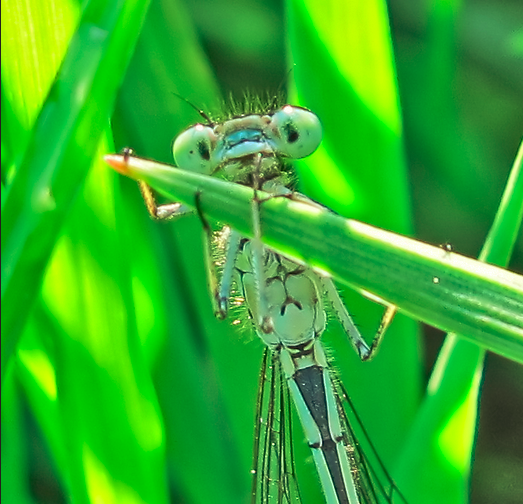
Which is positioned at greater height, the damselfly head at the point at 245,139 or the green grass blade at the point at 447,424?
the damselfly head at the point at 245,139

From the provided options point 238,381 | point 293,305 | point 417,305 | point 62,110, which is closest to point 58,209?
point 62,110

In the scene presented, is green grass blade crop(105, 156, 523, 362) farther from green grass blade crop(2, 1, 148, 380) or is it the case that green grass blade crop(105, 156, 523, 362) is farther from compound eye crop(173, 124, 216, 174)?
compound eye crop(173, 124, 216, 174)

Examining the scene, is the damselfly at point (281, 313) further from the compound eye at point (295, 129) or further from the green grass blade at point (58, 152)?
the green grass blade at point (58, 152)

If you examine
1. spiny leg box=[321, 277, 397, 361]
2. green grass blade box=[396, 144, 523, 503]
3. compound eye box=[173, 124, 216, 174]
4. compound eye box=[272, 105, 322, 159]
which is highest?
compound eye box=[272, 105, 322, 159]

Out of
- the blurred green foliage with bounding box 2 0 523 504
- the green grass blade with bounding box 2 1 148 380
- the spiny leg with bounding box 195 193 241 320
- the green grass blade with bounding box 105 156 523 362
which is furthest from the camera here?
the spiny leg with bounding box 195 193 241 320

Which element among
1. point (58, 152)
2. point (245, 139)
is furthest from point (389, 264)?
point (245, 139)

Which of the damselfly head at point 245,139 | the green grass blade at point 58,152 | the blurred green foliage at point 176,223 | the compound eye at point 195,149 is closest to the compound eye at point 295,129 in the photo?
the damselfly head at point 245,139

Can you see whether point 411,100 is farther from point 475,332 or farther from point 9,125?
point 475,332

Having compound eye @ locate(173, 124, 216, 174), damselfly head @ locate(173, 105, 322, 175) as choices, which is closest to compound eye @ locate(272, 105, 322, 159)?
damselfly head @ locate(173, 105, 322, 175)
